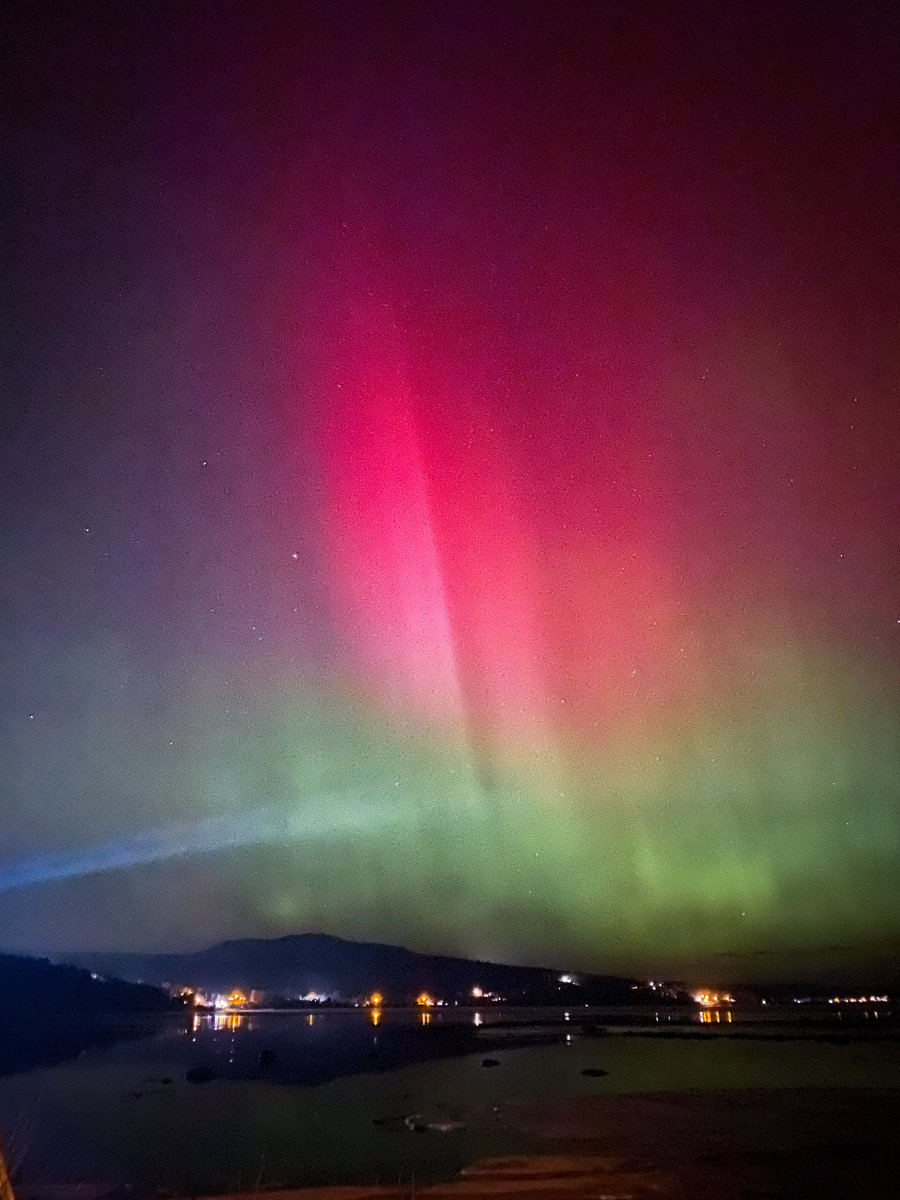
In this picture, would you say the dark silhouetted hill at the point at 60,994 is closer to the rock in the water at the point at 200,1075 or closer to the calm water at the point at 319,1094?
the calm water at the point at 319,1094

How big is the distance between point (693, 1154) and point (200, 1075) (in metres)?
23.6

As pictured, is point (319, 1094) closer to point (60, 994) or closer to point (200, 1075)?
point (200, 1075)

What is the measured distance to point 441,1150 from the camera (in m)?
21.1

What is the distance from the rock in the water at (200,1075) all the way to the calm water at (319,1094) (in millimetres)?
554

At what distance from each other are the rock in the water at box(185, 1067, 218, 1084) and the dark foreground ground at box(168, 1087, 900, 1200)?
Answer: 14606 millimetres

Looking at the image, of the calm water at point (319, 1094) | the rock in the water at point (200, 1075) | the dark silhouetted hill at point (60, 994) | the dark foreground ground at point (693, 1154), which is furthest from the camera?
the dark silhouetted hill at point (60, 994)

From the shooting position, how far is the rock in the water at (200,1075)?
34.9m

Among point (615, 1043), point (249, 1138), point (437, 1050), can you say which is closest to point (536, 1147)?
point (249, 1138)

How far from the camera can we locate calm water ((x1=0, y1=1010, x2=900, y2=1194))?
20.2 m

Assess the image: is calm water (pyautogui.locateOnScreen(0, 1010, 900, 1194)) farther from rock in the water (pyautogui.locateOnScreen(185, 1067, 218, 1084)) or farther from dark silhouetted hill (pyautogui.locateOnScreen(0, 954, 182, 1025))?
dark silhouetted hill (pyautogui.locateOnScreen(0, 954, 182, 1025))

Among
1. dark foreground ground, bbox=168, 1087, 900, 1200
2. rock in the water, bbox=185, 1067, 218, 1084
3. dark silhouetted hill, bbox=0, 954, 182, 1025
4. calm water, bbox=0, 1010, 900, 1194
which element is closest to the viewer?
dark foreground ground, bbox=168, 1087, 900, 1200

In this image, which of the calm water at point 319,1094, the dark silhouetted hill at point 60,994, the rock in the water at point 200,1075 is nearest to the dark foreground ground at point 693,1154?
the calm water at point 319,1094

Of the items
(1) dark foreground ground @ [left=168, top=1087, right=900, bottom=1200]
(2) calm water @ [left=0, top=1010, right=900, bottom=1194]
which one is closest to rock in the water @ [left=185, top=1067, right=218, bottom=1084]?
(2) calm water @ [left=0, top=1010, right=900, bottom=1194]

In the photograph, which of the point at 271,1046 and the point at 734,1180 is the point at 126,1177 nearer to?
the point at 734,1180
